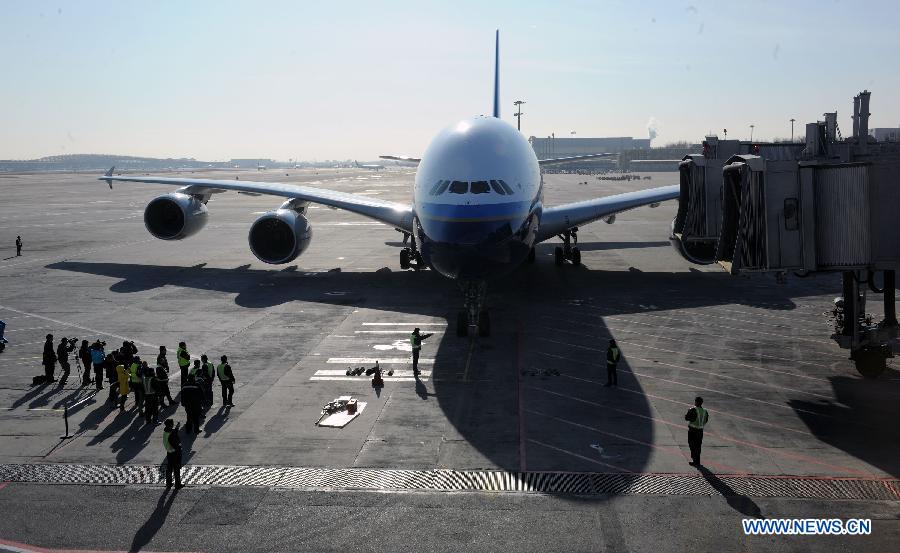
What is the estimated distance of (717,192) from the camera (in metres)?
21.2

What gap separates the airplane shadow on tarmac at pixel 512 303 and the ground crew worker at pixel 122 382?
7245mm

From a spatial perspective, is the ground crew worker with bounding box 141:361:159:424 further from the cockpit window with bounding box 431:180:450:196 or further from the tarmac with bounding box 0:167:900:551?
the cockpit window with bounding box 431:180:450:196

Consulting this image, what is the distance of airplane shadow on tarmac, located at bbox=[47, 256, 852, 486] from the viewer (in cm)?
1491

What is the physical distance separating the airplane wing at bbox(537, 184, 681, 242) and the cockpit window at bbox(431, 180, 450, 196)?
9.04 metres

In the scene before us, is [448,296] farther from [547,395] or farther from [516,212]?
[547,395]

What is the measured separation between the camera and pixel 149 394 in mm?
16344

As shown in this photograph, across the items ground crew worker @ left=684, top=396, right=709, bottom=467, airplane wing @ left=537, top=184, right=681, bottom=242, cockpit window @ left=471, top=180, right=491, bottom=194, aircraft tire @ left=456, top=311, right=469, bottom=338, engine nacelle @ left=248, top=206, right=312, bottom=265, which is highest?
cockpit window @ left=471, top=180, right=491, bottom=194

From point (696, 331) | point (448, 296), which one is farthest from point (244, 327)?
point (696, 331)

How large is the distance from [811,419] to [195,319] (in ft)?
69.0

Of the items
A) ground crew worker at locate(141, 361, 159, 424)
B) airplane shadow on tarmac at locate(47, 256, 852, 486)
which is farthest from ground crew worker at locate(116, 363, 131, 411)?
airplane shadow on tarmac at locate(47, 256, 852, 486)

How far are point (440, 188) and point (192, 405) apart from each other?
10.4 m

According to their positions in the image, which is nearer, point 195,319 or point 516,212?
point 516,212

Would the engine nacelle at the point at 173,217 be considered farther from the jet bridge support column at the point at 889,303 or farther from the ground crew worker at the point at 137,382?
the jet bridge support column at the point at 889,303

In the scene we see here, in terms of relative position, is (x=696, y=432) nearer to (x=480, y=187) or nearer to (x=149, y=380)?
(x=480, y=187)
